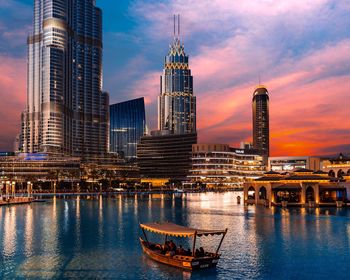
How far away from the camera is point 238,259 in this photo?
2044 inches

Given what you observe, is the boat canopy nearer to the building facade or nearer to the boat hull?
the boat hull

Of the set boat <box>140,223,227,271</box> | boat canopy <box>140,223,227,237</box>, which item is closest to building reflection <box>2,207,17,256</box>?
boat canopy <box>140,223,227,237</box>

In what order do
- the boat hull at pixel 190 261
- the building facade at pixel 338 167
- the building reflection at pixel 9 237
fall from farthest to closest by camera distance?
the building facade at pixel 338 167 → the building reflection at pixel 9 237 → the boat hull at pixel 190 261

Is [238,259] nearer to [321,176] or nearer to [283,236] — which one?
[283,236]

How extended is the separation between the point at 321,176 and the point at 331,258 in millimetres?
78094

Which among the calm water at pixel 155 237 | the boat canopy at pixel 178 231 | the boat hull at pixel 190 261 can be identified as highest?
the boat canopy at pixel 178 231

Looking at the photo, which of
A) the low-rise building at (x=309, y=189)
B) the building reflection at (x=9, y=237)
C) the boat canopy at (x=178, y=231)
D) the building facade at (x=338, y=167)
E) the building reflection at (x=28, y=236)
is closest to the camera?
the boat canopy at (x=178, y=231)

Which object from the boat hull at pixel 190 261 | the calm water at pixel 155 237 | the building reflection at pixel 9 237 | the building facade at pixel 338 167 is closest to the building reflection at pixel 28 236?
the calm water at pixel 155 237

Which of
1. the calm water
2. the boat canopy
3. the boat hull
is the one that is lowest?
the calm water

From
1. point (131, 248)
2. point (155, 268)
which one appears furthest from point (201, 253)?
point (131, 248)

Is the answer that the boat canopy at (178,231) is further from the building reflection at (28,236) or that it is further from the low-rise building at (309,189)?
the low-rise building at (309,189)

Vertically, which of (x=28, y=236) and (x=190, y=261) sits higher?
(x=190, y=261)

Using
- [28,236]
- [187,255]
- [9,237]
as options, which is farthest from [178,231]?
[9,237]

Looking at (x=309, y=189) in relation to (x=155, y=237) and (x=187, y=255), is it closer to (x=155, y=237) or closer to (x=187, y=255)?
(x=155, y=237)
